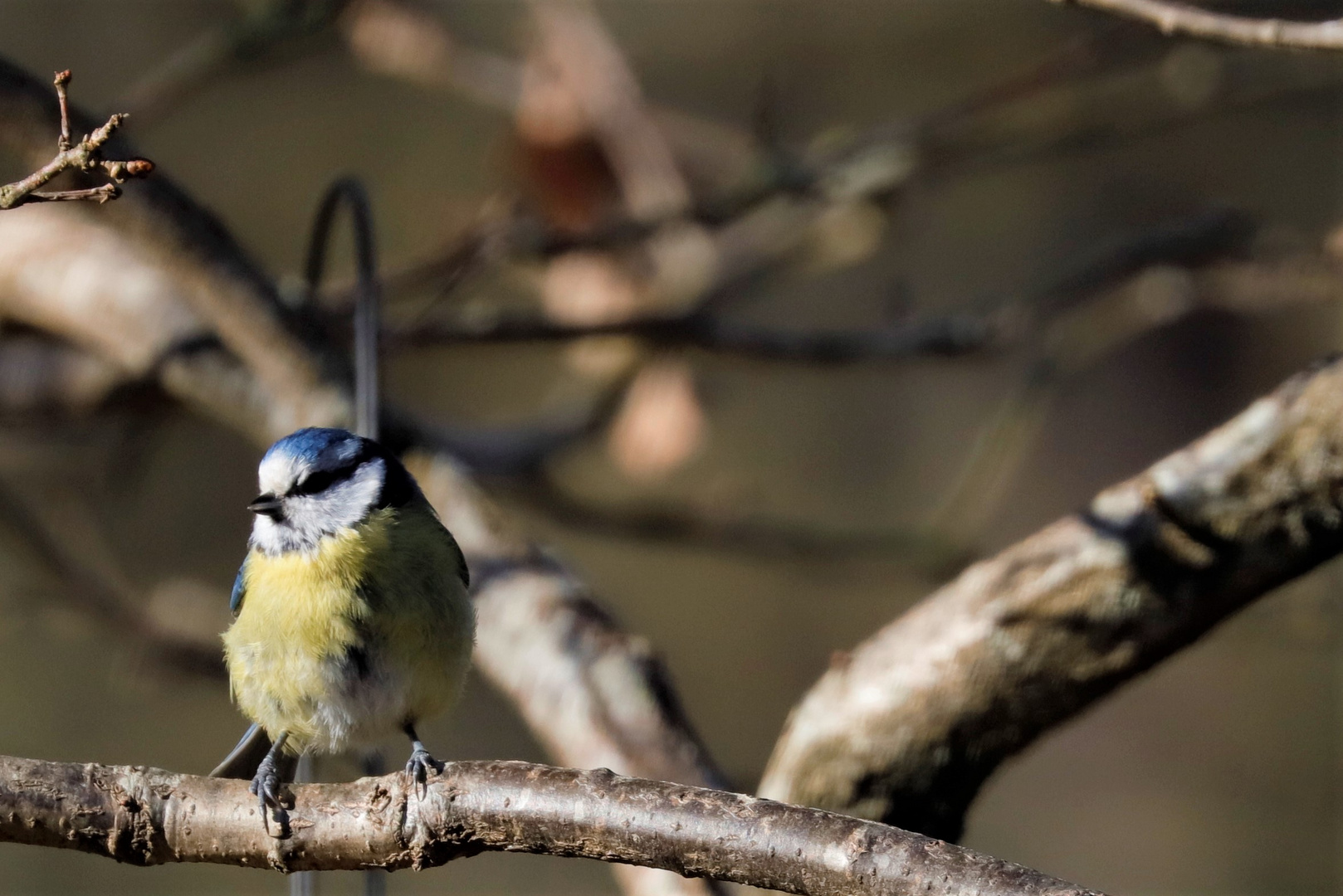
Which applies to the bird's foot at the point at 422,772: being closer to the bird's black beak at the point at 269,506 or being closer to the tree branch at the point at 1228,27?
the bird's black beak at the point at 269,506

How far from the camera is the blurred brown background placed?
288 cm

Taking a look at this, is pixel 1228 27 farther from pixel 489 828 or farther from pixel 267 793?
pixel 267 793

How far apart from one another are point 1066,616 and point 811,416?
2297mm

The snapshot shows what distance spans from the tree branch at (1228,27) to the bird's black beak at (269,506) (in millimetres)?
715

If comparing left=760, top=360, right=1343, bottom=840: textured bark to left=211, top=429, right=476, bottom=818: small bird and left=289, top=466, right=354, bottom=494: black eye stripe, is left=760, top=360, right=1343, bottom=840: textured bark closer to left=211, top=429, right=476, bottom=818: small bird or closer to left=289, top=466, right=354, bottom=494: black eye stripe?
left=211, top=429, right=476, bottom=818: small bird

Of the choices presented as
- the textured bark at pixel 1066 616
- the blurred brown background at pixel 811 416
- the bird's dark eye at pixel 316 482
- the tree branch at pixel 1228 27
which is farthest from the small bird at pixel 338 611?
the blurred brown background at pixel 811 416

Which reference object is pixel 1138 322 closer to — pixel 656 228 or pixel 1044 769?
Result: pixel 656 228

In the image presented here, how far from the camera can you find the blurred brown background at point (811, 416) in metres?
2.88

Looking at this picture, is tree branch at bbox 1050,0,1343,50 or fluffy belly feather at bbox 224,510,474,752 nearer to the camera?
tree branch at bbox 1050,0,1343,50

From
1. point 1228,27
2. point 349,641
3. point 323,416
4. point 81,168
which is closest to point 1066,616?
point 1228,27

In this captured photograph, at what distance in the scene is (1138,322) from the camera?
1.89 meters

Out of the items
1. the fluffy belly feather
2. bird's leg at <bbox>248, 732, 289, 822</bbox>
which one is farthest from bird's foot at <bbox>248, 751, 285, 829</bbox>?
the fluffy belly feather

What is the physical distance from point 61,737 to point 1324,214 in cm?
343

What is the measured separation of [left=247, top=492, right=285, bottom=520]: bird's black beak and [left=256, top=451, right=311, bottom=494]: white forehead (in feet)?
0.03
